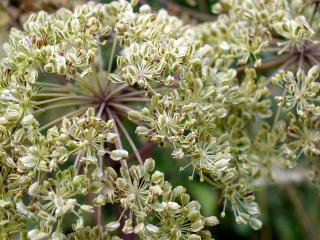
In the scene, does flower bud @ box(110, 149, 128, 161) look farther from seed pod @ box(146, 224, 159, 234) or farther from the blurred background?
the blurred background

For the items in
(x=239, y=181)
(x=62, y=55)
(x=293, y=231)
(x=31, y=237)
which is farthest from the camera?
(x=293, y=231)

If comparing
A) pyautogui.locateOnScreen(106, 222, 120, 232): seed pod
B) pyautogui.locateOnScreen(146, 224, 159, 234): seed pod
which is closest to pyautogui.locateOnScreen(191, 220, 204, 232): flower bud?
pyautogui.locateOnScreen(146, 224, 159, 234): seed pod

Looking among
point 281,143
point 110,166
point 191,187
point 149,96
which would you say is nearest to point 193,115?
point 149,96

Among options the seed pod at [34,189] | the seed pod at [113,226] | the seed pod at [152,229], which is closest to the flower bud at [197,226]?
the seed pod at [152,229]

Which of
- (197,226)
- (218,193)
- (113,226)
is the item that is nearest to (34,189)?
(113,226)

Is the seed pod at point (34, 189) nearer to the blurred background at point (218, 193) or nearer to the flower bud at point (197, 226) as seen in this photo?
the flower bud at point (197, 226)

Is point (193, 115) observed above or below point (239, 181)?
above

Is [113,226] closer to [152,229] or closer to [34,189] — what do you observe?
[152,229]

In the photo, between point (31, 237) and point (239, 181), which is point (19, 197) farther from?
point (239, 181)

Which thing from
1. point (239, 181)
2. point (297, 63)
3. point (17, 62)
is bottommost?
point (239, 181)
